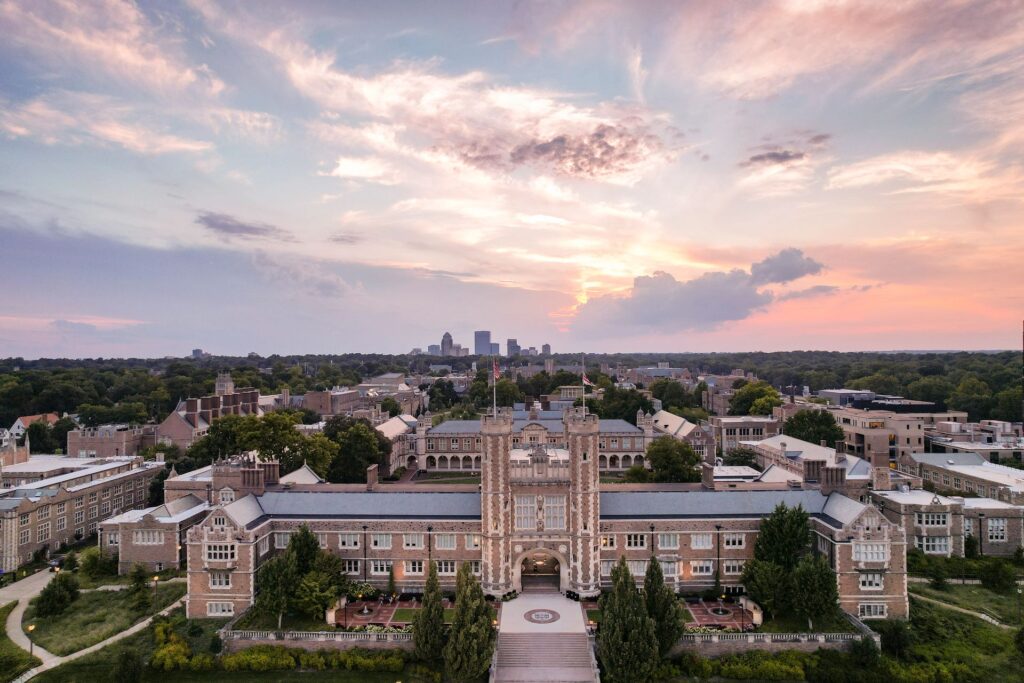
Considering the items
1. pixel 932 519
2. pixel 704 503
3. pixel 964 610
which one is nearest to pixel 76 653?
pixel 704 503

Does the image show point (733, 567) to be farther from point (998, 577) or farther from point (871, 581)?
point (998, 577)

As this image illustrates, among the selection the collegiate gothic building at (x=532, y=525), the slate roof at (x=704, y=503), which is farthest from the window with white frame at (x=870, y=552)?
the slate roof at (x=704, y=503)

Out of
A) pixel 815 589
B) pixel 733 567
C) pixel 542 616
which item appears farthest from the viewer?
pixel 733 567

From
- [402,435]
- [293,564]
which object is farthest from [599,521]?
[402,435]

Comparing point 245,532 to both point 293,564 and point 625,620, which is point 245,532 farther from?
point 625,620

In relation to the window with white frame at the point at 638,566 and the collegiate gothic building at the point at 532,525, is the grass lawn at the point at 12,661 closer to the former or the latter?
the collegiate gothic building at the point at 532,525
